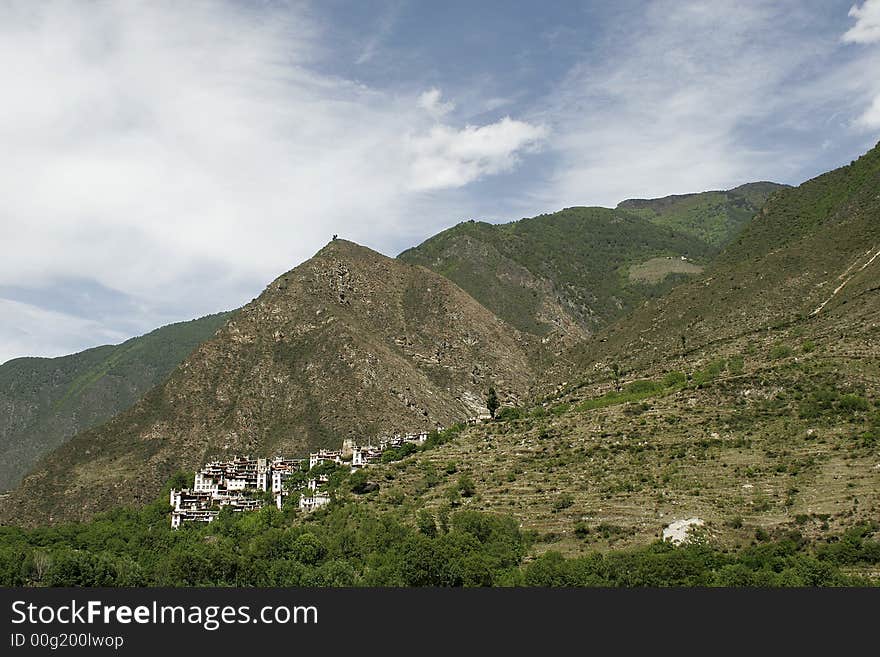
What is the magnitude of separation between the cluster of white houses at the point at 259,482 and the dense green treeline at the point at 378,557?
153 inches

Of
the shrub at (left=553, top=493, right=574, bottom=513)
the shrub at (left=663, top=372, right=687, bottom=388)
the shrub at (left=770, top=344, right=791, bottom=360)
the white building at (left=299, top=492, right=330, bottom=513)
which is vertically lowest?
the shrub at (left=553, top=493, right=574, bottom=513)

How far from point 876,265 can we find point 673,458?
4916 cm

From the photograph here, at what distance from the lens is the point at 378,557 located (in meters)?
70.8

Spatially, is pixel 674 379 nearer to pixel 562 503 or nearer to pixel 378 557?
pixel 562 503

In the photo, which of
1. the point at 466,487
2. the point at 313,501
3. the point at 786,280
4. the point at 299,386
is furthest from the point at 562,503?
the point at 299,386

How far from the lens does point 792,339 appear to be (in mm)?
99812

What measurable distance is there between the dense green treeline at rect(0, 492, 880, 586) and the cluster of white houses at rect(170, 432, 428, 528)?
153 inches

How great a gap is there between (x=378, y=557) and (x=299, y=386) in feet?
282

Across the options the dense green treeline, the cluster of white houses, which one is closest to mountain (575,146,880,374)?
the cluster of white houses

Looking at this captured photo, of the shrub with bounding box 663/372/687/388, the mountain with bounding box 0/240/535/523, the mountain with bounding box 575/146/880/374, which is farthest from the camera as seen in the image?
the mountain with bounding box 0/240/535/523

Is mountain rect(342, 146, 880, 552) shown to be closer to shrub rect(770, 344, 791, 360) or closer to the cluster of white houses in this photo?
shrub rect(770, 344, 791, 360)

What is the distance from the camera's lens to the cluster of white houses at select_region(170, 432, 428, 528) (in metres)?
Result: 111

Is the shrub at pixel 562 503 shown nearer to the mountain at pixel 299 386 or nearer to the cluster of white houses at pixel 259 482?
the cluster of white houses at pixel 259 482

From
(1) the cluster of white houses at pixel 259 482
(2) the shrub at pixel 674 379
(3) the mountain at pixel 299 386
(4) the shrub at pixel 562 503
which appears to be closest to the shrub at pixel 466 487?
(4) the shrub at pixel 562 503
